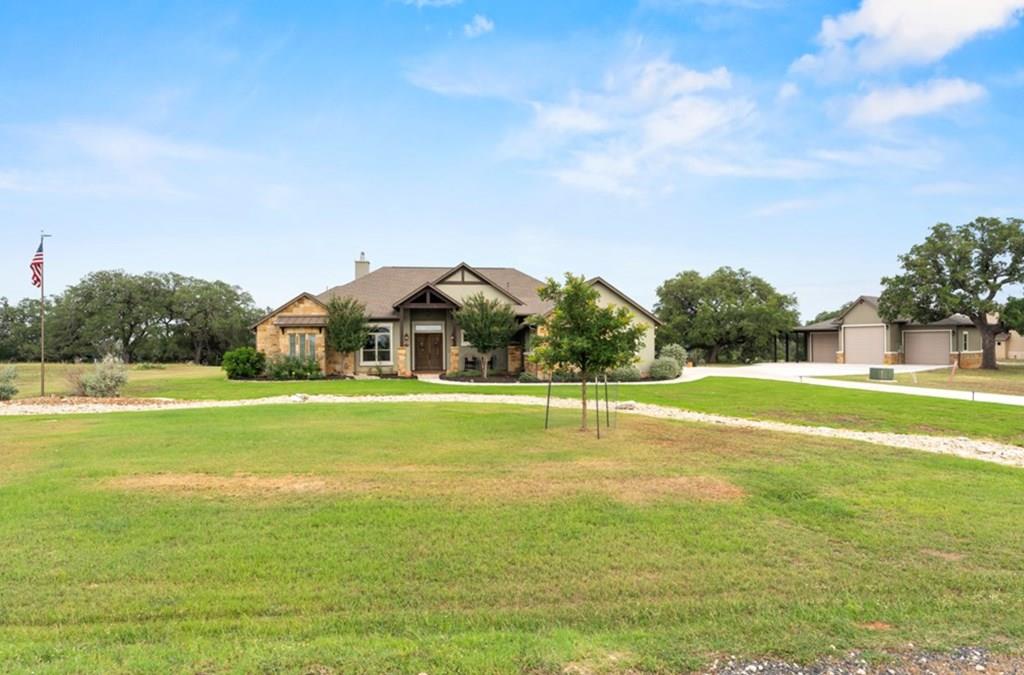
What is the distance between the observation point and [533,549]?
534 centimetres

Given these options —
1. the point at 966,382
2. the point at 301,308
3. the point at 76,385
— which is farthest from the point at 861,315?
the point at 76,385

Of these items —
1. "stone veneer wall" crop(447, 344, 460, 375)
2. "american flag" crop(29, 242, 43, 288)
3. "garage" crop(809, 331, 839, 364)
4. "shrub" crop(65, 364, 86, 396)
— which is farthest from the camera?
"garage" crop(809, 331, 839, 364)

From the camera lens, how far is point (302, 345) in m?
28.1

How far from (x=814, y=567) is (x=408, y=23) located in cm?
1641

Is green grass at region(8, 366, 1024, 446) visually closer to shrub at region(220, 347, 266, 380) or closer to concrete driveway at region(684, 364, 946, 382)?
shrub at region(220, 347, 266, 380)

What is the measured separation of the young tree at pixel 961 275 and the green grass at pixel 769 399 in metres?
17.5

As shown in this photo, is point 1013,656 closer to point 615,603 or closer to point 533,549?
point 615,603

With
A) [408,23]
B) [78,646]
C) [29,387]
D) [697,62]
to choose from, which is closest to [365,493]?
[78,646]

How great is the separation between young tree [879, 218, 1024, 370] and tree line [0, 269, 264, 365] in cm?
5073

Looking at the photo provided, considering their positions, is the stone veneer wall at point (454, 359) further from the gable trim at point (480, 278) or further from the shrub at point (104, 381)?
the shrub at point (104, 381)

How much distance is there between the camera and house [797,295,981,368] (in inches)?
1564

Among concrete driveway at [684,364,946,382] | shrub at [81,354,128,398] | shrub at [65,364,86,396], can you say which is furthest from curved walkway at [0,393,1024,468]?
concrete driveway at [684,364,946,382]

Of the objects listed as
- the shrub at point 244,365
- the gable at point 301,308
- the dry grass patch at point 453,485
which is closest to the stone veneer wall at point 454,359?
the gable at point 301,308

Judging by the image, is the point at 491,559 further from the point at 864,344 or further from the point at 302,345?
the point at 864,344
